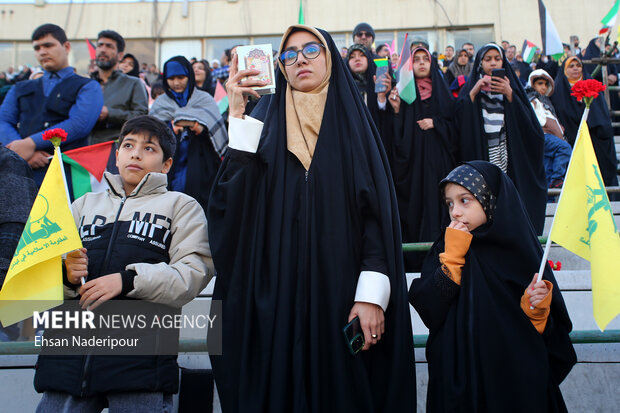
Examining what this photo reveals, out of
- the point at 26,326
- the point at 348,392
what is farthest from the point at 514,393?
the point at 26,326

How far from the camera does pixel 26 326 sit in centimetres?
362

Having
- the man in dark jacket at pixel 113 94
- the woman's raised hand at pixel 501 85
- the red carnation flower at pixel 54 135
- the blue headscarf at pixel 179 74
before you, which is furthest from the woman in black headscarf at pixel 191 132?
the woman's raised hand at pixel 501 85

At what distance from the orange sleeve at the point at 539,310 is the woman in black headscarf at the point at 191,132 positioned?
298cm

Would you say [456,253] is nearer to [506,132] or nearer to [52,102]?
[506,132]

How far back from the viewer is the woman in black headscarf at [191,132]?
194 inches

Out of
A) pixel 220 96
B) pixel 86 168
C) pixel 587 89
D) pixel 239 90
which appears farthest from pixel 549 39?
pixel 239 90

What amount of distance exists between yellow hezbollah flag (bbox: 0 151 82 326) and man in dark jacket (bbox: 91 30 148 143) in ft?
8.80

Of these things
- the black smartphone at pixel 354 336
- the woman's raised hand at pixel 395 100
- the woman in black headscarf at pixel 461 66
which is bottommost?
the black smartphone at pixel 354 336

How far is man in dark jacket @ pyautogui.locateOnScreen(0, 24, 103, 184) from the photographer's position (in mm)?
4559

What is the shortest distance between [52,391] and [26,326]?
1.40 metres

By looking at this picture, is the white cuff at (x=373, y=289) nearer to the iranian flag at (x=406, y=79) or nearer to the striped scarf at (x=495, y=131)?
the striped scarf at (x=495, y=131)

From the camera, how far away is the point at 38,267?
246 cm

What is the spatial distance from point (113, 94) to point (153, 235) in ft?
10.9

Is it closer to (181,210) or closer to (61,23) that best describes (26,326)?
(181,210)
